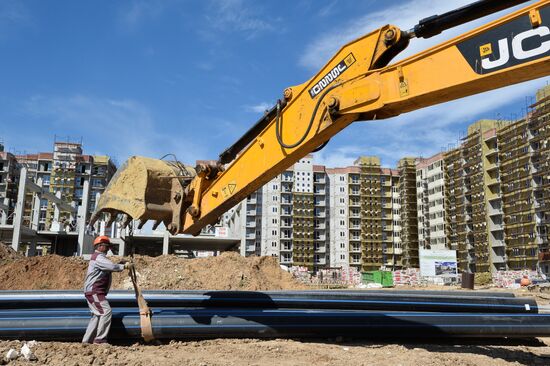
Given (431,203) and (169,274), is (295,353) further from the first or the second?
(431,203)

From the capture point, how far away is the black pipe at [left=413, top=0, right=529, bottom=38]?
4.91m

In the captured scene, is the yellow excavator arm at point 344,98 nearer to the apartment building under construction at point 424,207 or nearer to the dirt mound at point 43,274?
the dirt mound at point 43,274

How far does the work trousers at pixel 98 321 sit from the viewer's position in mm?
7015

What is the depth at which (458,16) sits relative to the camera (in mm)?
5141

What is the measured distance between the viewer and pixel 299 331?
7.70 meters

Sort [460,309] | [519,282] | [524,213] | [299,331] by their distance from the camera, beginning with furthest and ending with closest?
1. [524,213]
2. [519,282]
3. [460,309]
4. [299,331]

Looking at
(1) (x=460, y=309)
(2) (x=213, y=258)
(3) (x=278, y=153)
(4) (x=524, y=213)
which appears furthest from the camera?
(4) (x=524, y=213)

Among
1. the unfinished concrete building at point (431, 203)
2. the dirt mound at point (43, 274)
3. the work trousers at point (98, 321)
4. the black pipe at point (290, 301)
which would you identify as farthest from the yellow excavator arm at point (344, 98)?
the unfinished concrete building at point (431, 203)

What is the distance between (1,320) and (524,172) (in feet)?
242

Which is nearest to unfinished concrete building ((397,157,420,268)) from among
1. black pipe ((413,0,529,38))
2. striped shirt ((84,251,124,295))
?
striped shirt ((84,251,124,295))

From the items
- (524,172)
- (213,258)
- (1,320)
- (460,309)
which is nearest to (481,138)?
(524,172)

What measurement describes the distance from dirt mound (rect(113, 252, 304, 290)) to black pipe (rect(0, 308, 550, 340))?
16.7 metres

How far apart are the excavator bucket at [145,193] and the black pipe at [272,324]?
5.01 feet

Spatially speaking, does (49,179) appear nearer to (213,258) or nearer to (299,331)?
(213,258)
